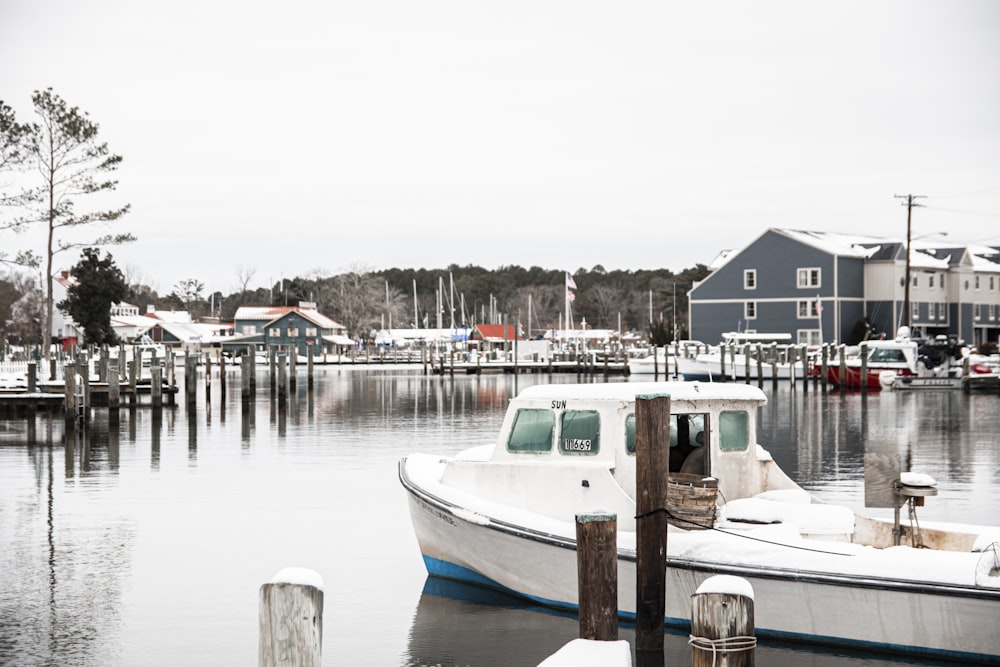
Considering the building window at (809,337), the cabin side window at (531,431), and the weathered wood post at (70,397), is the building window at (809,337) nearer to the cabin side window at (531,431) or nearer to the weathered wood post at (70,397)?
the weathered wood post at (70,397)

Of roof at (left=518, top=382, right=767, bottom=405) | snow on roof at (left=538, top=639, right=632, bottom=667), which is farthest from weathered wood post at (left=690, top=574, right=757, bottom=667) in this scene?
roof at (left=518, top=382, right=767, bottom=405)

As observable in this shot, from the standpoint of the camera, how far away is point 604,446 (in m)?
13.7

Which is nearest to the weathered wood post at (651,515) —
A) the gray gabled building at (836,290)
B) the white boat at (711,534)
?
the white boat at (711,534)

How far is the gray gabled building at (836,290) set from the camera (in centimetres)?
8025

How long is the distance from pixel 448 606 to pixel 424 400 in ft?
137

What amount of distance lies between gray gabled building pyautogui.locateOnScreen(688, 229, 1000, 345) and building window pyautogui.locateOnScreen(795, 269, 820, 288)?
2.7 inches

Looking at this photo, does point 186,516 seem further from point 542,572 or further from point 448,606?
point 542,572

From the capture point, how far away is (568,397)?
1409 cm

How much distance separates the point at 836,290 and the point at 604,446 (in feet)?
228

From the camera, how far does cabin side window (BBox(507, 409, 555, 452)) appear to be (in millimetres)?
14148

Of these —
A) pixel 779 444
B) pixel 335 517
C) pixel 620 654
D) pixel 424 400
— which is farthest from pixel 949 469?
pixel 424 400

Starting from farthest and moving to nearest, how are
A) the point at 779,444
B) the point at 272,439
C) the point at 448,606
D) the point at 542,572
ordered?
the point at 272,439 < the point at 779,444 < the point at 448,606 < the point at 542,572

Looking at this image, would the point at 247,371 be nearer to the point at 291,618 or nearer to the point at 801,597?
the point at 801,597

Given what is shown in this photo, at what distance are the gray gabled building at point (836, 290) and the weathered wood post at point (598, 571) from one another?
7017 cm
